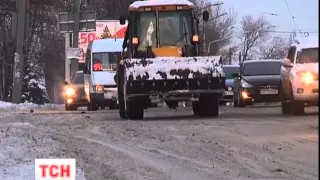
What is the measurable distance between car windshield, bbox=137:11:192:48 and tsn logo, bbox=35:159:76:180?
409 inches

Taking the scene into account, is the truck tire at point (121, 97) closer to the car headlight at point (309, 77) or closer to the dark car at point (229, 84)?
the car headlight at point (309, 77)

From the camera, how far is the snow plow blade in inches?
566

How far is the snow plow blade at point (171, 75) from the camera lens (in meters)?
14.4

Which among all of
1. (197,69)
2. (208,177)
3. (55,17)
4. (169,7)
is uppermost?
(55,17)

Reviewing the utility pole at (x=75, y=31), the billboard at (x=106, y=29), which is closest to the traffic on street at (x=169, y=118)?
the utility pole at (x=75, y=31)

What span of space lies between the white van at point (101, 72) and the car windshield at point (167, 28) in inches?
220

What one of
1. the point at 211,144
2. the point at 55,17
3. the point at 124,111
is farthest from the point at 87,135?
the point at 55,17

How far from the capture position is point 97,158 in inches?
340

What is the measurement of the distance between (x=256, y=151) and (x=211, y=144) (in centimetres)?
90

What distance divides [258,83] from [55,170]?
14712 millimetres

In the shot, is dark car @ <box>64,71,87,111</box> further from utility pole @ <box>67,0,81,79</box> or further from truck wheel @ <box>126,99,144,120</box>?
truck wheel @ <box>126,99,144,120</box>

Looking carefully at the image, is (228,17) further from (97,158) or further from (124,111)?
(97,158)

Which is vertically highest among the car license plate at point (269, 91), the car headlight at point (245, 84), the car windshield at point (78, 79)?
the car windshield at point (78, 79)

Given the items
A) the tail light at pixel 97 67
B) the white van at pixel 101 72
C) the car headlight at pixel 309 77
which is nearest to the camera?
the car headlight at pixel 309 77
